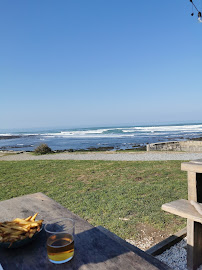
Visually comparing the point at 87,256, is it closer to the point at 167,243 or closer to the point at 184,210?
the point at 184,210

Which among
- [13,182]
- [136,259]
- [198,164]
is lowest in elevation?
[13,182]

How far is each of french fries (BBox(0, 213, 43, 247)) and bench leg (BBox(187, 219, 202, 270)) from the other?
1583 mm

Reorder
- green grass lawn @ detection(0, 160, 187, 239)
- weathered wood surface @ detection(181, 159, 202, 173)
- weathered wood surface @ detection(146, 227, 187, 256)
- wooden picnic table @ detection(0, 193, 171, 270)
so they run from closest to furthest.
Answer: wooden picnic table @ detection(0, 193, 171, 270), weathered wood surface @ detection(181, 159, 202, 173), weathered wood surface @ detection(146, 227, 187, 256), green grass lawn @ detection(0, 160, 187, 239)

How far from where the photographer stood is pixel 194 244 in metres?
2.13

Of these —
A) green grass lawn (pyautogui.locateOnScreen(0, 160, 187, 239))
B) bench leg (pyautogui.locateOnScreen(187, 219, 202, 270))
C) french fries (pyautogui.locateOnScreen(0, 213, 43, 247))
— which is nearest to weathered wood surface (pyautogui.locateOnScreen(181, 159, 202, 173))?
bench leg (pyautogui.locateOnScreen(187, 219, 202, 270))

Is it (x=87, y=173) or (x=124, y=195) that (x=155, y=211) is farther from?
(x=87, y=173)

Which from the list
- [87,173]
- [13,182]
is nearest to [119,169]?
[87,173]

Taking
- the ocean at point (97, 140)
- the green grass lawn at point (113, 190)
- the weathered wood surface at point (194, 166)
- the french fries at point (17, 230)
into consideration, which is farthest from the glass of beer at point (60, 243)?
the ocean at point (97, 140)

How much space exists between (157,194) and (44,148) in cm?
1098

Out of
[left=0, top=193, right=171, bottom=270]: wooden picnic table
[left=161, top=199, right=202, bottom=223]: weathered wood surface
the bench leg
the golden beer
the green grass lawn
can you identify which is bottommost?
the green grass lawn

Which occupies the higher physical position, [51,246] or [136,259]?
[51,246]

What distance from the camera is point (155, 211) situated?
11.7 ft

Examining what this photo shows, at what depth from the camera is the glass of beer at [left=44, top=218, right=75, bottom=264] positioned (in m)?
1.08

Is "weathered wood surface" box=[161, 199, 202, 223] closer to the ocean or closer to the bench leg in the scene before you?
the bench leg
